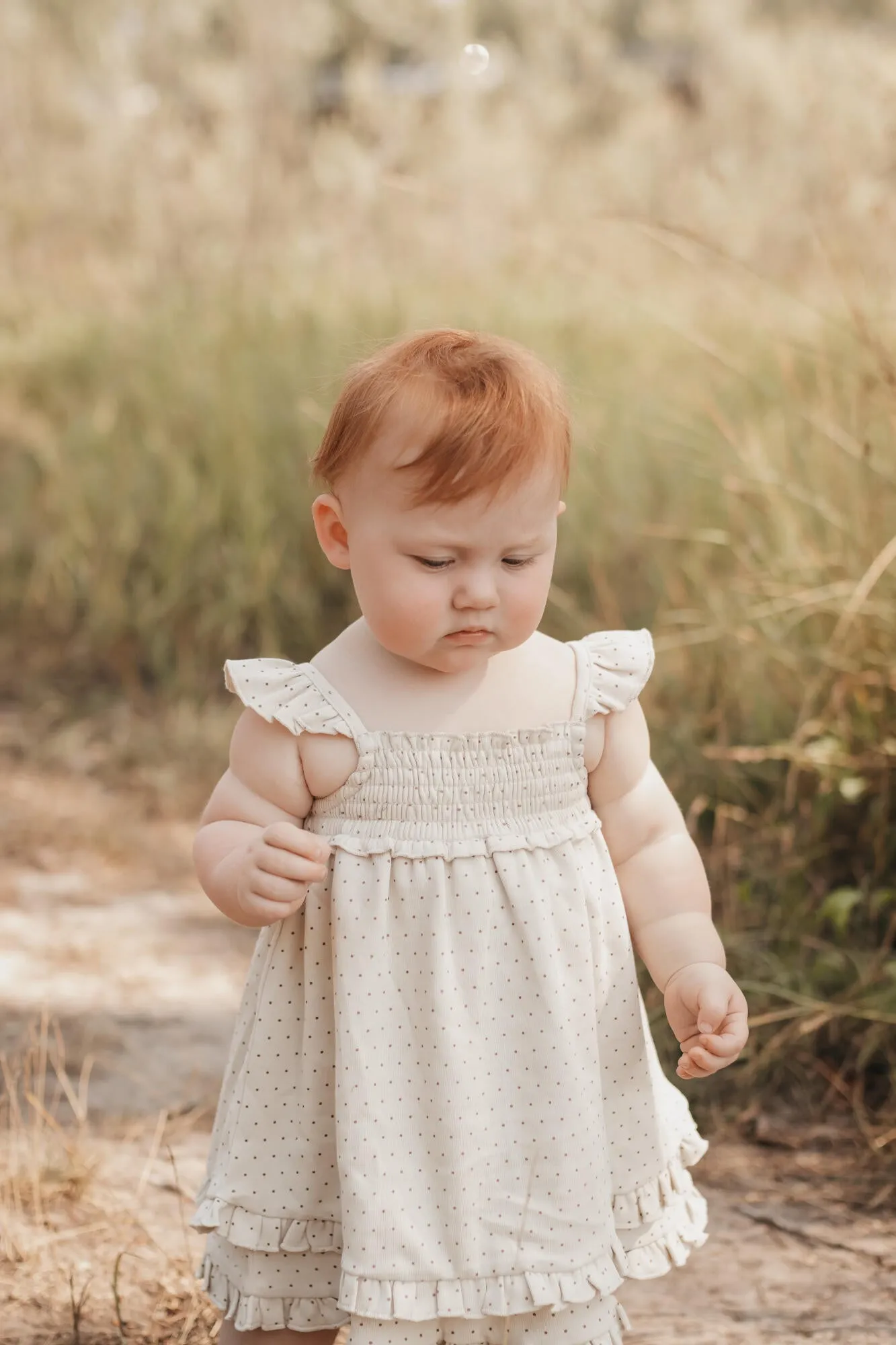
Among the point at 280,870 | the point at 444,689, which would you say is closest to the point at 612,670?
the point at 444,689

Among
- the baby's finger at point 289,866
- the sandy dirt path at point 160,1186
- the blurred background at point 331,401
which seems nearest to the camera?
the baby's finger at point 289,866

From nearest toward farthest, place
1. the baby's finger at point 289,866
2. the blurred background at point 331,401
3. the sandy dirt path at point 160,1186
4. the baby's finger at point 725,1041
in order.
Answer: the baby's finger at point 289,866 < the baby's finger at point 725,1041 < the sandy dirt path at point 160,1186 < the blurred background at point 331,401

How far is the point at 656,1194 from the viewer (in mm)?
1527

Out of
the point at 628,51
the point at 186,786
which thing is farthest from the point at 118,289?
the point at 628,51

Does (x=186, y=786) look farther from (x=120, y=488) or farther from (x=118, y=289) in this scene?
(x=118, y=289)

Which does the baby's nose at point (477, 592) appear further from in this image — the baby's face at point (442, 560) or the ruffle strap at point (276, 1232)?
the ruffle strap at point (276, 1232)

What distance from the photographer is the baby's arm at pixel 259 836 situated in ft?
4.36

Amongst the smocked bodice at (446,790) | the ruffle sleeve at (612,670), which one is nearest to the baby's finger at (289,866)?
the smocked bodice at (446,790)

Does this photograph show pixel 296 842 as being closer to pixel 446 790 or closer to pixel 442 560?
pixel 446 790

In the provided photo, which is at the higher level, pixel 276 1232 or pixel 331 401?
pixel 331 401

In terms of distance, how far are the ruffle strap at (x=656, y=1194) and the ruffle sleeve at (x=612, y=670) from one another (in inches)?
19.1

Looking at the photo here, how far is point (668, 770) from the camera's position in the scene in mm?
2838

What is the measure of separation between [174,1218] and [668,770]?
1271mm

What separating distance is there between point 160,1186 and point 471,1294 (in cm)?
87
